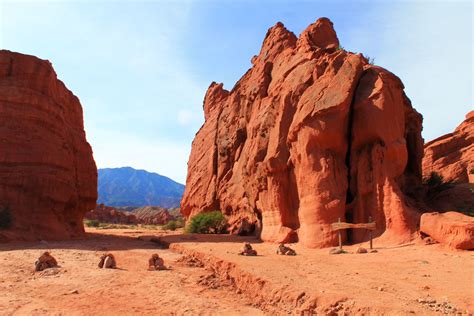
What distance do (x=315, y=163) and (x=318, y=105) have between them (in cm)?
244

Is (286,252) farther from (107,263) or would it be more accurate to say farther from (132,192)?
(132,192)

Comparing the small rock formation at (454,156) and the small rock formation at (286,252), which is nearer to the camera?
the small rock formation at (286,252)

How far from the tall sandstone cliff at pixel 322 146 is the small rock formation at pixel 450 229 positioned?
39.0 inches

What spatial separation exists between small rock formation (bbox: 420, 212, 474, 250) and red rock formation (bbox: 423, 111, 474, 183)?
68.9ft

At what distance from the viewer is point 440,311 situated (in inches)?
241

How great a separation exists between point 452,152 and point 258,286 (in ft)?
106

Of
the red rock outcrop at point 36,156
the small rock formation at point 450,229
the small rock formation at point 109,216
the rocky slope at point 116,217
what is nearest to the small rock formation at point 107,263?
the red rock outcrop at point 36,156

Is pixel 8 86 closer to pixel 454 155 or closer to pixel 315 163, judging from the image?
pixel 315 163

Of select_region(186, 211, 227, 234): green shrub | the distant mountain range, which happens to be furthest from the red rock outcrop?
the distant mountain range

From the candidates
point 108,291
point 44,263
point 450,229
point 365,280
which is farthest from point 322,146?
point 44,263

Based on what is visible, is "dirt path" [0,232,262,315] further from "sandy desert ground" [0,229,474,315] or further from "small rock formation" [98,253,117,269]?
"small rock formation" [98,253,117,269]

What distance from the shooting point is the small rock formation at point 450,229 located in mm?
10906

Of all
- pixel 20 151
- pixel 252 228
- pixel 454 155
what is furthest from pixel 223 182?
pixel 454 155

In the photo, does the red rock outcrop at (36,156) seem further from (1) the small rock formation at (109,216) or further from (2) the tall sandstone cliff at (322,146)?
(1) the small rock formation at (109,216)
